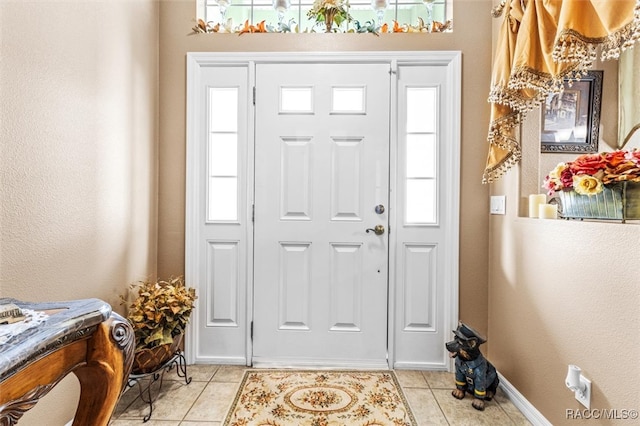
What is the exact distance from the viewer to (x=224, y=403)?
74.3 inches

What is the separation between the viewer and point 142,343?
1806 mm

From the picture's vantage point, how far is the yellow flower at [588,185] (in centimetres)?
136

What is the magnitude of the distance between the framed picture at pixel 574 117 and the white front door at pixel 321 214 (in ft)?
3.19

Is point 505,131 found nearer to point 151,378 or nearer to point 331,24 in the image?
point 331,24

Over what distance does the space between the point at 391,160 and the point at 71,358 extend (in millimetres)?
1926

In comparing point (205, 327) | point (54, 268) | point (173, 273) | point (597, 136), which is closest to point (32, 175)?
point (54, 268)

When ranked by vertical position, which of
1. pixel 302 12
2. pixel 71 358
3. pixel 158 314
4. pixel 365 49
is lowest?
pixel 158 314

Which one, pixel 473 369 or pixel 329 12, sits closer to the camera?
pixel 473 369

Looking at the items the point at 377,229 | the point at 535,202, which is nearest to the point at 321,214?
the point at 377,229

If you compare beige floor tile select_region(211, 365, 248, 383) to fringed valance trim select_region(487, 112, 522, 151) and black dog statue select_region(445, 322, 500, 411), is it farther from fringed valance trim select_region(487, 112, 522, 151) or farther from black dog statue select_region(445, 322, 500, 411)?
fringed valance trim select_region(487, 112, 522, 151)

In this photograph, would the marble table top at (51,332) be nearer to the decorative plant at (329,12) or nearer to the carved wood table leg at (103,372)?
the carved wood table leg at (103,372)

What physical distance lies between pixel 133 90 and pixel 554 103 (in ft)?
8.36

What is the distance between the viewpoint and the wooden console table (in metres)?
0.76

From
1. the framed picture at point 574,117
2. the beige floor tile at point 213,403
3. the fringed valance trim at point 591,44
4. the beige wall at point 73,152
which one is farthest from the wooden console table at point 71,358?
the framed picture at point 574,117
